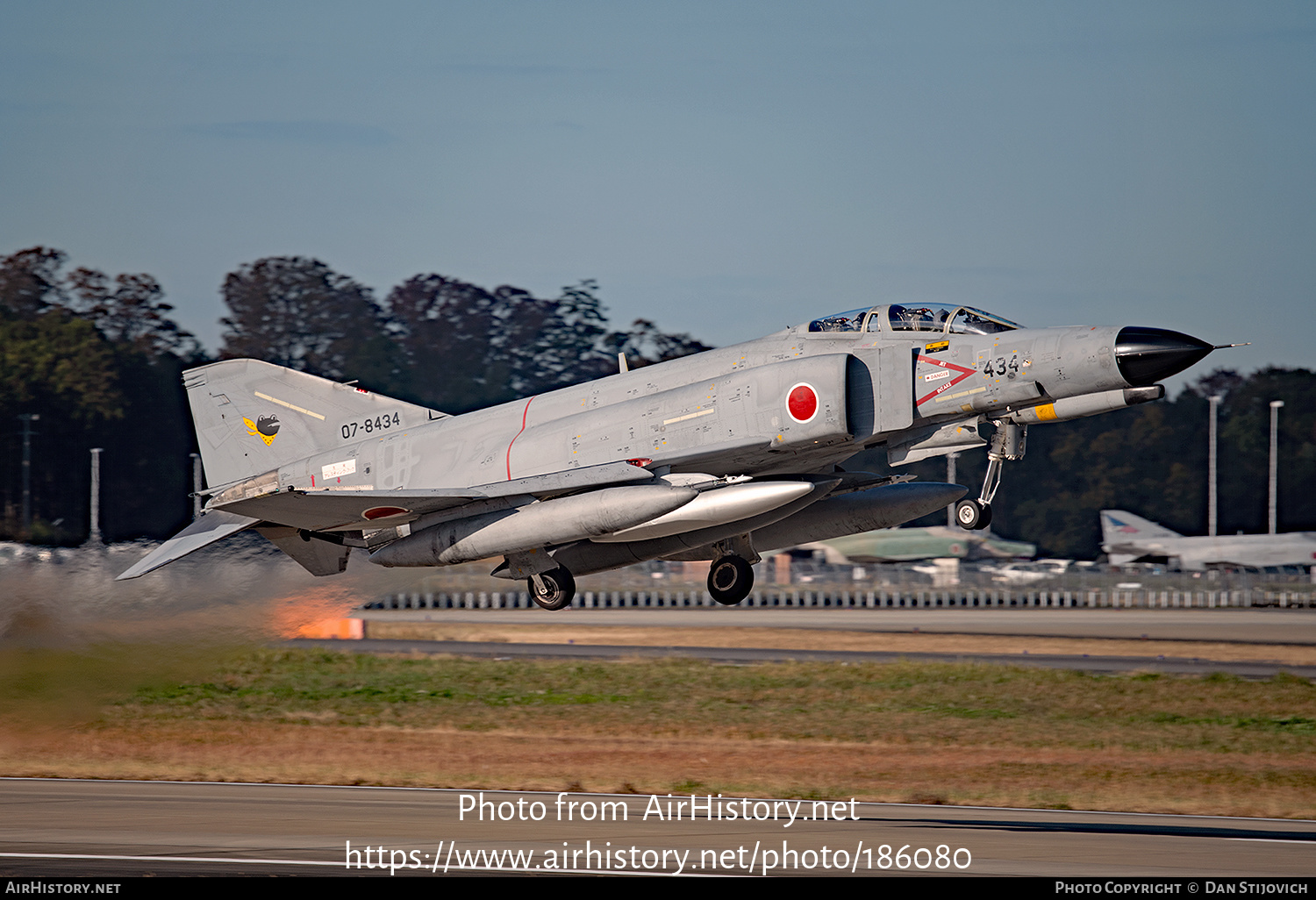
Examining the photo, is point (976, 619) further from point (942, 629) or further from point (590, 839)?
point (590, 839)

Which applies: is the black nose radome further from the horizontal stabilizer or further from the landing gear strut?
the horizontal stabilizer

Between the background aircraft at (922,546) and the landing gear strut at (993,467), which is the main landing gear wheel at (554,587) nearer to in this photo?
the landing gear strut at (993,467)

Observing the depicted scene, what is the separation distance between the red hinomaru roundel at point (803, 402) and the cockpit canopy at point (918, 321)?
129 cm

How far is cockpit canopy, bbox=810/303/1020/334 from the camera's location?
18.7 m

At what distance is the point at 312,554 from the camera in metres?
23.0

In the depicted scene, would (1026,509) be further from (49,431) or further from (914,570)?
(49,431)

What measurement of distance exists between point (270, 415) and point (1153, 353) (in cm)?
1442

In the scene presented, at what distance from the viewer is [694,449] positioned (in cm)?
1952

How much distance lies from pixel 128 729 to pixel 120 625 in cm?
1167

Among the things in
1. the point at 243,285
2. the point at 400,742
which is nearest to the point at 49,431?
the point at 243,285

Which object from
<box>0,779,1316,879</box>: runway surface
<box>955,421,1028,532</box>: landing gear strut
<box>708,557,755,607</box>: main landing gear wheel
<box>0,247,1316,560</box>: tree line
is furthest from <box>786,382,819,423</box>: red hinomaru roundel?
<box>0,247,1316,560</box>: tree line

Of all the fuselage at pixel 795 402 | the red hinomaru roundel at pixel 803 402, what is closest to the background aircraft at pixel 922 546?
the fuselage at pixel 795 402

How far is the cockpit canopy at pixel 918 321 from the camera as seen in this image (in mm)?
18703

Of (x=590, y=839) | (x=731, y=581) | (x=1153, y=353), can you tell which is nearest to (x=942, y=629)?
(x=590, y=839)
